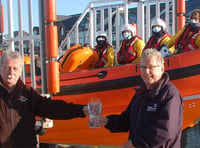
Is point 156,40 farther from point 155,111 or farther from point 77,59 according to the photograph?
point 155,111

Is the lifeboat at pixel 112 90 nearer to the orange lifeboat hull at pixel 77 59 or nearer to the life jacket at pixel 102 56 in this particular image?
the orange lifeboat hull at pixel 77 59

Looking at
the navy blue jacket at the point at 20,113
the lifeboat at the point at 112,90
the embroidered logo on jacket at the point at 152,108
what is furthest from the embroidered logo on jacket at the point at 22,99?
the lifeboat at the point at 112,90

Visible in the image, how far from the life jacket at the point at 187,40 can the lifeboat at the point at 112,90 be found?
0.32 meters

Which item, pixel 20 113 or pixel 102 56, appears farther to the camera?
pixel 102 56

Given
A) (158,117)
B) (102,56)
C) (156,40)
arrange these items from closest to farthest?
(158,117)
(156,40)
(102,56)

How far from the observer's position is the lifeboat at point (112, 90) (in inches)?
131

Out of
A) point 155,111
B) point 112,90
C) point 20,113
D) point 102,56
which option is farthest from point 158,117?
point 102,56

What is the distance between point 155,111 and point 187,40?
7.48 ft

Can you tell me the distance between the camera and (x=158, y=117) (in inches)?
59.5

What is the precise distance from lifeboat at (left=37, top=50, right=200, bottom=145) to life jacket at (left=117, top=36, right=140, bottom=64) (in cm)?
63

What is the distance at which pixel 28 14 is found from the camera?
112 inches

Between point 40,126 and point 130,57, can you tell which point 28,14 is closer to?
point 40,126

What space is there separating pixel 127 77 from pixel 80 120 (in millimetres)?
889

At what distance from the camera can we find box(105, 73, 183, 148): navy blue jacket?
58.4 inches
